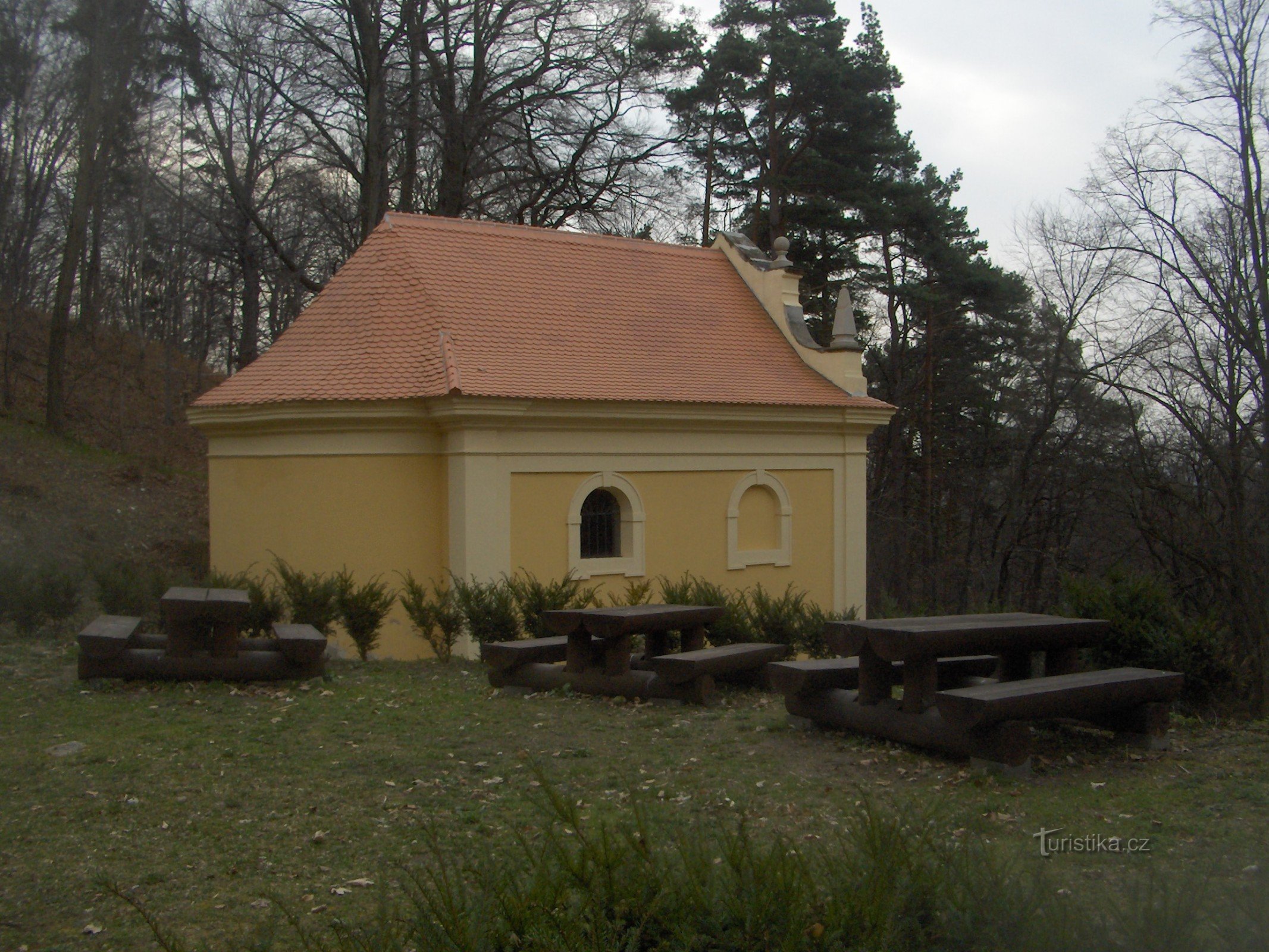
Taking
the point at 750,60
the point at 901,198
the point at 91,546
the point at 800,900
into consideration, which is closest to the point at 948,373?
the point at 901,198

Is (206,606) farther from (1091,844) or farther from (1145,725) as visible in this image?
(1145,725)

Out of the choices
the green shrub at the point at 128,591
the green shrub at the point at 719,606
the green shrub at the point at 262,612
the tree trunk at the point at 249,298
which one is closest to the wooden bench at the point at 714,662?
the green shrub at the point at 719,606

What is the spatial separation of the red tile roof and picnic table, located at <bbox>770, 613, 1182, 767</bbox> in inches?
333

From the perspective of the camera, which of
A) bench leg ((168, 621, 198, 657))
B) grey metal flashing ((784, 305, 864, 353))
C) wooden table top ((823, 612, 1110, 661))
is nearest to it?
wooden table top ((823, 612, 1110, 661))

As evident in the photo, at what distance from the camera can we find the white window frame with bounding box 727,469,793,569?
57.6 ft

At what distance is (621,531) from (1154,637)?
28.2 ft

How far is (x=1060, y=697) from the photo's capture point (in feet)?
19.9

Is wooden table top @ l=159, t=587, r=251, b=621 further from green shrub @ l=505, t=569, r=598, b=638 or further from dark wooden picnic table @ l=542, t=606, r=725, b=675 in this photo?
green shrub @ l=505, t=569, r=598, b=638

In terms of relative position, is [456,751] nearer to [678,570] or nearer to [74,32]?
[678,570]

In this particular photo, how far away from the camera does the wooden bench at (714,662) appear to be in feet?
26.0

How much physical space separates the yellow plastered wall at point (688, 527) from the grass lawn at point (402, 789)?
7.10 m

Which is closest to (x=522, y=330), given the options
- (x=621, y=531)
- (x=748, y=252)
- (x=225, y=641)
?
(x=621, y=531)

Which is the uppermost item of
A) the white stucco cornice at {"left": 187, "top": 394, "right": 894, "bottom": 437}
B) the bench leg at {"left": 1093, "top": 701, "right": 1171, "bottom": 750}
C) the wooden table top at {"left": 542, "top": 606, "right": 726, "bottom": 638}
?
the white stucco cornice at {"left": 187, "top": 394, "right": 894, "bottom": 437}

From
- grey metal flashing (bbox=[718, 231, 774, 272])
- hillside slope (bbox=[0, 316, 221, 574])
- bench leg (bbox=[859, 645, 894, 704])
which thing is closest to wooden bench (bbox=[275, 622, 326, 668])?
bench leg (bbox=[859, 645, 894, 704])
